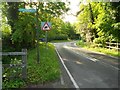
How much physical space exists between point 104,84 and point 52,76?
250cm

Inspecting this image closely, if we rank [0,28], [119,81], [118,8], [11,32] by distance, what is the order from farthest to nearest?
[118,8]
[11,32]
[0,28]
[119,81]

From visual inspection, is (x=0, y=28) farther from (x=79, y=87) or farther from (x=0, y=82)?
(x=79, y=87)

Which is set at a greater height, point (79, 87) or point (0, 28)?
point (0, 28)

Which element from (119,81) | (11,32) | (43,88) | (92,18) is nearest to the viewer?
(43,88)

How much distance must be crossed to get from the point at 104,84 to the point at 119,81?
1.08 metres

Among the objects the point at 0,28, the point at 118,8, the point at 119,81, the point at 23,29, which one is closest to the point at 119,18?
the point at 118,8

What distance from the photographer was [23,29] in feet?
80.8

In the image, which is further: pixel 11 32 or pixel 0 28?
pixel 11 32

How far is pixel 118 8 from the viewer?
29.9 meters

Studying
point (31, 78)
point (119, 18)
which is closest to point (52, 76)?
point (31, 78)

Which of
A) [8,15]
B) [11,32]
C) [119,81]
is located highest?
[8,15]

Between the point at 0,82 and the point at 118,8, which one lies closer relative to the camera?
the point at 0,82

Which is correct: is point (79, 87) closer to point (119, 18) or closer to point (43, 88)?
point (43, 88)

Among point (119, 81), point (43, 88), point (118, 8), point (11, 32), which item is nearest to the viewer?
point (43, 88)
